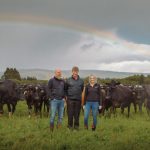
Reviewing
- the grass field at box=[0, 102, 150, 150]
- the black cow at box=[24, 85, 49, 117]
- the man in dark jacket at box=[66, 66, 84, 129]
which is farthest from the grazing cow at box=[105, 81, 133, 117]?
the man in dark jacket at box=[66, 66, 84, 129]

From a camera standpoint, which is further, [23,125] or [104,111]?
[104,111]

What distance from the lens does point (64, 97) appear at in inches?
695

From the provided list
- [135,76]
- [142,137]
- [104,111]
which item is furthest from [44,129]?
[135,76]

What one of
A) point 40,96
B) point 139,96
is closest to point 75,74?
point 40,96

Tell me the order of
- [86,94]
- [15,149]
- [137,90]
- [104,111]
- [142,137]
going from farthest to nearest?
[137,90] → [104,111] → [86,94] → [142,137] → [15,149]

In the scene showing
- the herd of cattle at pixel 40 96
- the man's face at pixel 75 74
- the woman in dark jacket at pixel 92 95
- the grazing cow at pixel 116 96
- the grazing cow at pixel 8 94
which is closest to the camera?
the man's face at pixel 75 74

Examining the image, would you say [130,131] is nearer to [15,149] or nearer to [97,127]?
[97,127]

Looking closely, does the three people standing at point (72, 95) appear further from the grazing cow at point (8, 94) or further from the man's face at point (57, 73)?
the grazing cow at point (8, 94)

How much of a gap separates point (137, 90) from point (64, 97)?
54.4 feet

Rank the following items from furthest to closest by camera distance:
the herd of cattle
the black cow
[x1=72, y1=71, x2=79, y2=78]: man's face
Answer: the herd of cattle, the black cow, [x1=72, y1=71, x2=79, y2=78]: man's face

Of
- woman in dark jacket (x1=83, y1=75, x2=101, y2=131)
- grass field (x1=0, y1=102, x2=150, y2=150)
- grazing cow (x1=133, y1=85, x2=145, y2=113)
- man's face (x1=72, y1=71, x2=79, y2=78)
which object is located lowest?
grass field (x1=0, y1=102, x2=150, y2=150)

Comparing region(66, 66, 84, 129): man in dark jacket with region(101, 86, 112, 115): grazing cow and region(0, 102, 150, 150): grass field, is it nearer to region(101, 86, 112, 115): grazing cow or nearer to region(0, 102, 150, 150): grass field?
region(0, 102, 150, 150): grass field

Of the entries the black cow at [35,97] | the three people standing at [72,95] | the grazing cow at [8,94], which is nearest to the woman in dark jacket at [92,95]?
the three people standing at [72,95]

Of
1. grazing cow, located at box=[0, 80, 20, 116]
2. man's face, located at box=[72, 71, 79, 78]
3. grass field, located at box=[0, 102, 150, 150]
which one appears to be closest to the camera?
grass field, located at box=[0, 102, 150, 150]
